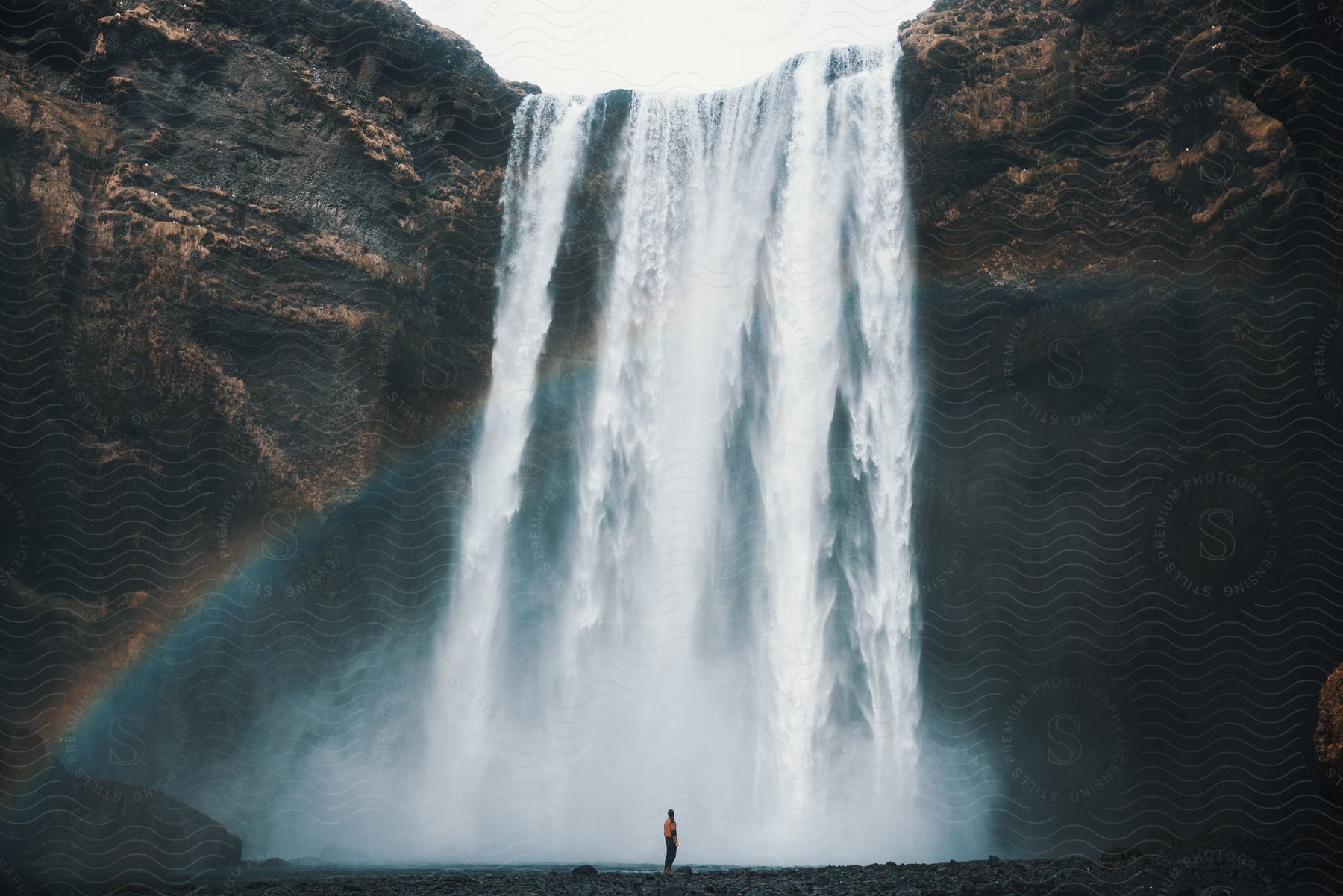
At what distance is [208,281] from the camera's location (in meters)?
23.5

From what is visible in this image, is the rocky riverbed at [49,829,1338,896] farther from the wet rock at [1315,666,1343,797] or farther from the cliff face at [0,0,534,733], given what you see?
the cliff face at [0,0,534,733]

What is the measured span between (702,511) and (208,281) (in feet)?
43.7

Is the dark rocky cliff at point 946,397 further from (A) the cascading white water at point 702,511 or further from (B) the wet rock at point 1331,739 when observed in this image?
(B) the wet rock at point 1331,739

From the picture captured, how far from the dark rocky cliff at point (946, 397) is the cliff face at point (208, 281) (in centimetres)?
8

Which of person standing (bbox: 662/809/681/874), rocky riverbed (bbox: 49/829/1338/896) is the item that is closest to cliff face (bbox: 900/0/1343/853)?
rocky riverbed (bbox: 49/829/1338/896)

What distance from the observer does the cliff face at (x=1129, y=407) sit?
2061cm

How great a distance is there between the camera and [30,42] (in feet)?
78.4

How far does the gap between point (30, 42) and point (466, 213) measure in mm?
11063

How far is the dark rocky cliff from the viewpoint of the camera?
2089cm

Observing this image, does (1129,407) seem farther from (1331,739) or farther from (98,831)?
(98,831)

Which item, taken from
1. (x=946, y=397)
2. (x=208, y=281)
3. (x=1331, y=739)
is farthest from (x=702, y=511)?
(x=1331, y=739)

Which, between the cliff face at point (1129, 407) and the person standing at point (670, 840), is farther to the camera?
the cliff face at point (1129, 407)

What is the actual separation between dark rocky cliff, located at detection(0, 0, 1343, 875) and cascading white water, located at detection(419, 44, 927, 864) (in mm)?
1388

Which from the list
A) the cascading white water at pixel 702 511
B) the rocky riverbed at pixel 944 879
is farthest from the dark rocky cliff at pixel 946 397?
the rocky riverbed at pixel 944 879
